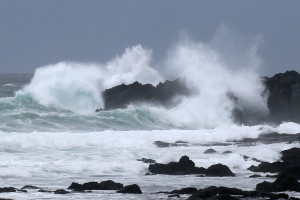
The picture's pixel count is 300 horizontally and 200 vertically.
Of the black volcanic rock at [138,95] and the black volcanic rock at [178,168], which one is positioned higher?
the black volcanic rock at [138,95]

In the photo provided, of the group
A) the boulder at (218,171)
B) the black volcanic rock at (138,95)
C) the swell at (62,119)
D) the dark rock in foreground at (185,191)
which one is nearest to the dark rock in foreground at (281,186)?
the dark rock in foreground at (185,191)

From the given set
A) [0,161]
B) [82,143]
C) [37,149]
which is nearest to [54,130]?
[82,143]

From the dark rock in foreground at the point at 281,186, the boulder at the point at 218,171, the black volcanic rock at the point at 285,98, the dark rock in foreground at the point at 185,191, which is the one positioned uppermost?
the black volcanic rock at the point at 285,98

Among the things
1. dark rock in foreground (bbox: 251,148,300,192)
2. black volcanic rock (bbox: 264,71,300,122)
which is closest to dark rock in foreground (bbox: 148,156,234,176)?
dark rock in foreground (bbox: 251,148,300,192)

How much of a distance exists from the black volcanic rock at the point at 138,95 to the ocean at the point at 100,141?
1098 mm

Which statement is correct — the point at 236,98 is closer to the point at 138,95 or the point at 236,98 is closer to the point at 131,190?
the point at 138,95

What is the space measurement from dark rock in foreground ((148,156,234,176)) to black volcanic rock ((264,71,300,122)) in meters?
27.3

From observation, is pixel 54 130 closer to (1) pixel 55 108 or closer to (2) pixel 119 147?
(2) pixel 119 147

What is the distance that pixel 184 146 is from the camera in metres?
37.3

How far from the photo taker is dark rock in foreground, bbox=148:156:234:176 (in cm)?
2634

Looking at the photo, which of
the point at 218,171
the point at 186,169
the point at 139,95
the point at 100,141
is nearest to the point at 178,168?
the point at 186,169

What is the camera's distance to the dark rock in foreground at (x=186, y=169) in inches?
1037

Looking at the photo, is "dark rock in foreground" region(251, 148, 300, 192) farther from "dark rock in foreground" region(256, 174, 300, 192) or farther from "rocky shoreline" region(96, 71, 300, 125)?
"rocky shoreline" region(96, 71, 300, 125)

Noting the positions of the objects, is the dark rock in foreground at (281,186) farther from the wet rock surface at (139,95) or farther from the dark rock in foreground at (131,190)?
the wet rock surface at (139,95)
